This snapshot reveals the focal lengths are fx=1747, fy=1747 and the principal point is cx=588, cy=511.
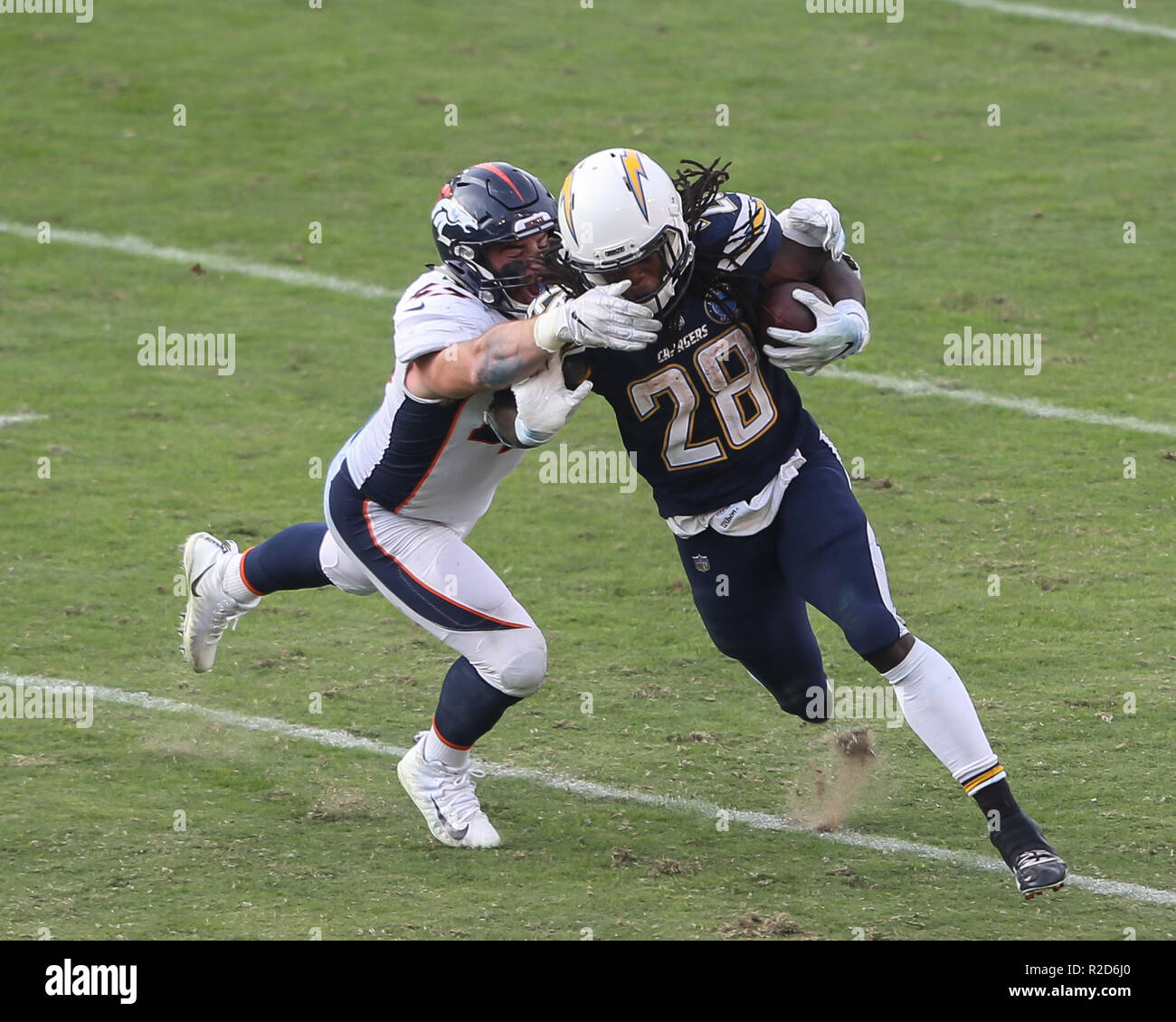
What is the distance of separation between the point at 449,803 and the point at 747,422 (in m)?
1.41

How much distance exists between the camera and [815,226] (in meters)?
4.76

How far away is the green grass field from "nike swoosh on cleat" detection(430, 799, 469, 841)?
0.08m

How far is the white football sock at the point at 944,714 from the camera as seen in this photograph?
14.6 feet

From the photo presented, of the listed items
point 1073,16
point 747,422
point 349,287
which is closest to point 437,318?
point 747,422

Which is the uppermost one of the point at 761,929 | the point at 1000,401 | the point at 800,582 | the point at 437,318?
the point at 1000,401

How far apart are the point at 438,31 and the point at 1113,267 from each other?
21.7 ft

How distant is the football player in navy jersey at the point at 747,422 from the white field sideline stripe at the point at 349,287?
377cm

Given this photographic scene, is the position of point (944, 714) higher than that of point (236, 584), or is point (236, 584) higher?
point (236, 584)

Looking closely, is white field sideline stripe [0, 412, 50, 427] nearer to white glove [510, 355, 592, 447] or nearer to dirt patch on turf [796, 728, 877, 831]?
white glove [510, 355, 592, 447]

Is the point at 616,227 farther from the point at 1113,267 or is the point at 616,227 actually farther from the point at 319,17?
the point at 319,17

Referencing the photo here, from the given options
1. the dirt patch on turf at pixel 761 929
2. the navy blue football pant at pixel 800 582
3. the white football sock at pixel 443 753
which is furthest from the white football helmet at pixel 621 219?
the dirt patch on turf at pixel 761 929

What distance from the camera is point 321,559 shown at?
18.0 feet

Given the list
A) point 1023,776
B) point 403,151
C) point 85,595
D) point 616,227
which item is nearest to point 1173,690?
point 1023,776

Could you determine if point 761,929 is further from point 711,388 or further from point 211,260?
point 211,260
